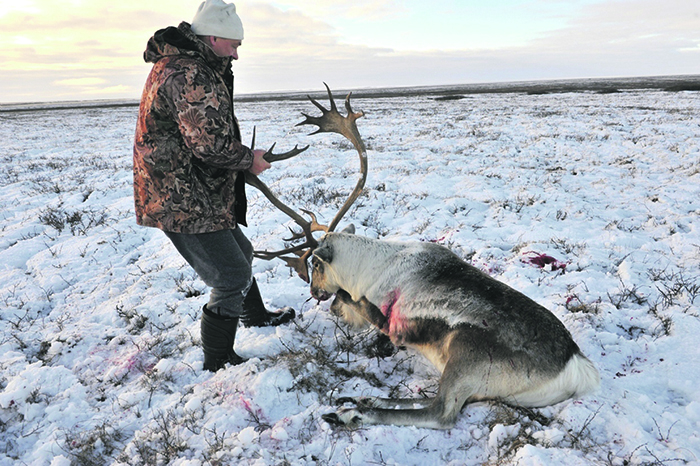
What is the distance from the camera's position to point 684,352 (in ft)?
9.27

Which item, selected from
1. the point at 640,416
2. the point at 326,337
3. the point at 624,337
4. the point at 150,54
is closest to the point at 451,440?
the point at 640,416

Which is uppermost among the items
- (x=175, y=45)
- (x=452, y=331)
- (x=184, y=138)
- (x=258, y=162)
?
(x=175, y=45)

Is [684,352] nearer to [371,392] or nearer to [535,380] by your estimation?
[535,380]

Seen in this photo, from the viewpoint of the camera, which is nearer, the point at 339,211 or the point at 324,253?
the point at 324,253

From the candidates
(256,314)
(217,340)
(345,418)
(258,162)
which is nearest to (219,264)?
(217,340)

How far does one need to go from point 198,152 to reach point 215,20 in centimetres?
76

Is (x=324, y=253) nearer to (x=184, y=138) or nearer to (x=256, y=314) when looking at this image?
(x=256, y=314)

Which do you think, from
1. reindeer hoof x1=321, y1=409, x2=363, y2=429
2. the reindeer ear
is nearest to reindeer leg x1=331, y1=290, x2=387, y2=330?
the reindeer ear

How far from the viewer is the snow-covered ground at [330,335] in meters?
2.32

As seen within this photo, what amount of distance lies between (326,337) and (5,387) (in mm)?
2343

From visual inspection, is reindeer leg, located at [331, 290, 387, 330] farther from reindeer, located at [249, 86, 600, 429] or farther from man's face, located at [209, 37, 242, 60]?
man's face, located at [209, 37, 242, 60]

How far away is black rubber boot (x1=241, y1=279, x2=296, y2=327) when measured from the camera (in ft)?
11.6

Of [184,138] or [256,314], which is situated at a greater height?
[184,138]

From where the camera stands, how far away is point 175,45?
2.29m
